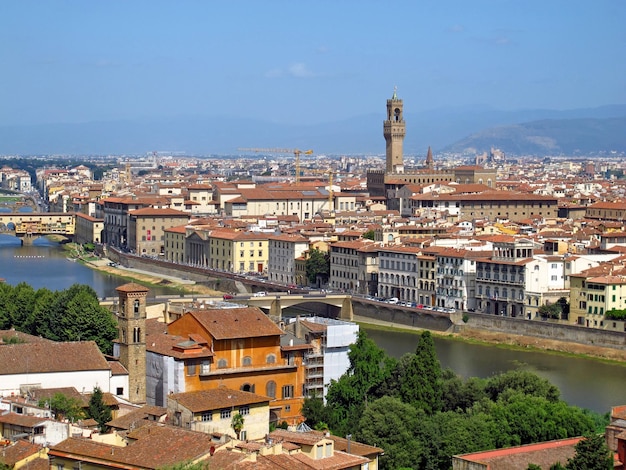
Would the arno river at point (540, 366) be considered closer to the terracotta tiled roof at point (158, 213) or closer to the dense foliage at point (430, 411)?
the dense foliage at point (430, 411)

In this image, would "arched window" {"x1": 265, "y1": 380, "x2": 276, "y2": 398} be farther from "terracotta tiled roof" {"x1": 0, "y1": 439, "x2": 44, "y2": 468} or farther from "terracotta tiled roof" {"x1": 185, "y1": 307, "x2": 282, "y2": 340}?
"terracotta tiled roof" {"x1": 0, "y1": 439, "x2": 44, "y2": 468}

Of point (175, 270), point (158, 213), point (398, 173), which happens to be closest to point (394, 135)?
point (398, 173)

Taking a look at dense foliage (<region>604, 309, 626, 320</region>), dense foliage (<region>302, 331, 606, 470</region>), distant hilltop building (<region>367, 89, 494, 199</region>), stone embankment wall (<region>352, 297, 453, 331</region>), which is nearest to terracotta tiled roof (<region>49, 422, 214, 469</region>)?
dense foliage (<region>302, 331, 606, 470</region>)

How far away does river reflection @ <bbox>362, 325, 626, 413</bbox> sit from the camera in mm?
A: 23891

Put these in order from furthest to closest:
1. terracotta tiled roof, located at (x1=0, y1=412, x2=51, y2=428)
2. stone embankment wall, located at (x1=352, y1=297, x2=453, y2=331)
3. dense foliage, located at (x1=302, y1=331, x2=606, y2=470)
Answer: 1. stone embankment wall, located at (x1=352, y1=297, x2=453, y2=331)
2. dense foliage, located at (x1=302, y1=331, x2=606, y2=470)
3. terracotta tiled roof, located at (x1=0, y1=412, x2=51, y2=428)

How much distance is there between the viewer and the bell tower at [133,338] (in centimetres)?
1934

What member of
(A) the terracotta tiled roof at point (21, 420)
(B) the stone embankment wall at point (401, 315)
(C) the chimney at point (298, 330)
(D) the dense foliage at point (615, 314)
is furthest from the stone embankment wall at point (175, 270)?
(A) the terracotta tiled roof at point (21, 420)

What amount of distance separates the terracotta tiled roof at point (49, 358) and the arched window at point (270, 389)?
90.4 inches

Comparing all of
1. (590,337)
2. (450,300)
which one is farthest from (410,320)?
(590,337)

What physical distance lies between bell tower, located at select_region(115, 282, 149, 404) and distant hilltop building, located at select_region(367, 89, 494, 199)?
39.3m

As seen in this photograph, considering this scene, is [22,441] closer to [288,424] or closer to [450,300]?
[288,424]

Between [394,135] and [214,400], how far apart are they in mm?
48988

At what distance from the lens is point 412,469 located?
51.9 ft

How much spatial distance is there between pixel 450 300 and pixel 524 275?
105 inches
